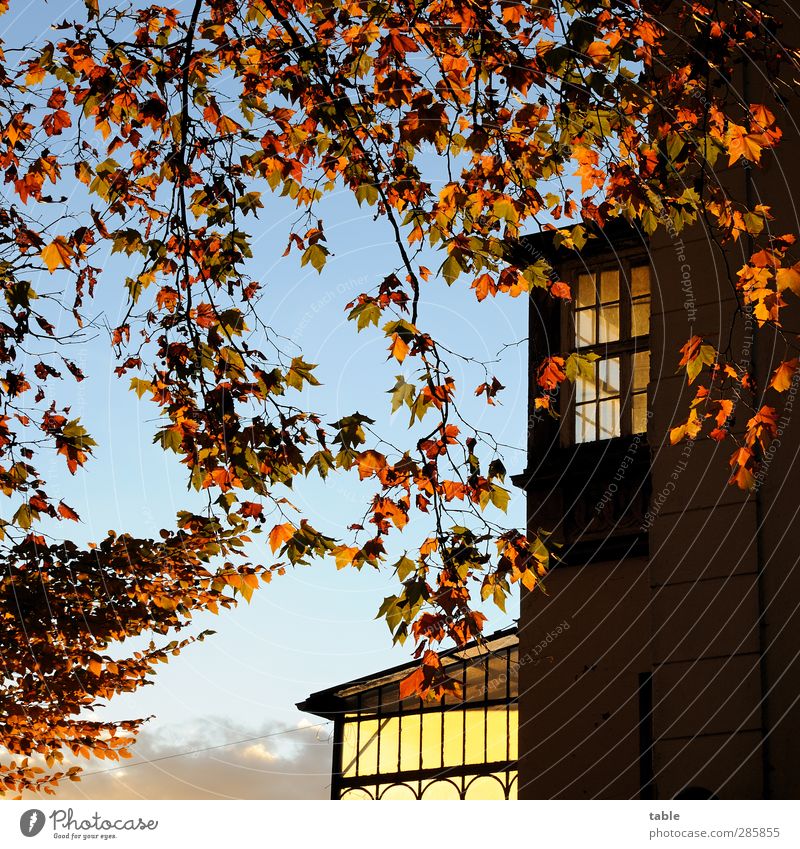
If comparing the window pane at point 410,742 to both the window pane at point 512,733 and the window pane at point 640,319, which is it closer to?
the window pane at point 512,733

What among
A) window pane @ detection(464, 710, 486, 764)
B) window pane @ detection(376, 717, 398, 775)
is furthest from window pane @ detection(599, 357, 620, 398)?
window pane @ detection(376, 717, 398, 775)

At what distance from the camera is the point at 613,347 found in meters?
11.7

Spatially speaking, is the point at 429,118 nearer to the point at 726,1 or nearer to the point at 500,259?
the point at 500,259

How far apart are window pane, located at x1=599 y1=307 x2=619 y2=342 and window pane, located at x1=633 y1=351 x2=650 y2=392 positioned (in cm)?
38

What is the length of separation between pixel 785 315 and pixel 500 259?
1776 millimetres

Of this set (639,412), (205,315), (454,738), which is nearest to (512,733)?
(454,738)

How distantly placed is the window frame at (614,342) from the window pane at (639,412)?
0.04 metres

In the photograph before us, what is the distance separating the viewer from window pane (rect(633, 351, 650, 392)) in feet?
37.4

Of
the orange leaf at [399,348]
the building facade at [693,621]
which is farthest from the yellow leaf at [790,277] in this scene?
the orange leaf at [399,348]

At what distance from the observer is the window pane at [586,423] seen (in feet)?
38.2

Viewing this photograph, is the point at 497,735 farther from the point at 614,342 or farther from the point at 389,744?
the point at 614,342

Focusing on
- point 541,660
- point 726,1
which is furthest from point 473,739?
point 726,1

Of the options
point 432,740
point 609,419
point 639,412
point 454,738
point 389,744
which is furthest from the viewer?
point 389,744

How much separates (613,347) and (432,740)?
9317 mm
